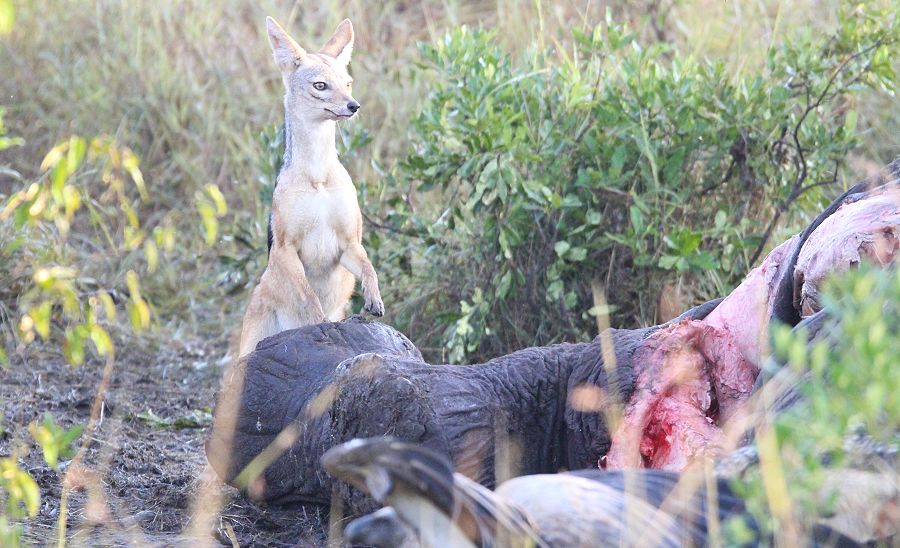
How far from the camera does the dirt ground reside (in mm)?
3752

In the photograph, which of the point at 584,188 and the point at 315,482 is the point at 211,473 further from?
the point at 584,188

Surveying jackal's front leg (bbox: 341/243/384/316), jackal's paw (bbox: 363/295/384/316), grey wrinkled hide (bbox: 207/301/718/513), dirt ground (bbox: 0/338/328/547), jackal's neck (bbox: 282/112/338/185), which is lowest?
dirt ground (bbox: 0/338/328/547)

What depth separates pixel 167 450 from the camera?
482cm

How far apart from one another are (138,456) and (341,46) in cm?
239

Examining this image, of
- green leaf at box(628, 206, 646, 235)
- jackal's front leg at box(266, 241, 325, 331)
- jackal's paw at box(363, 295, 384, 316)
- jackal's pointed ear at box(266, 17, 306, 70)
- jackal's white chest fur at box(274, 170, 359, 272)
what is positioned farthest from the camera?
jackal's pointed ear at box(266, 17, 306, 70)

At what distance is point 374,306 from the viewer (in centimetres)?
523

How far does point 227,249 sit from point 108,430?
259 centimetres

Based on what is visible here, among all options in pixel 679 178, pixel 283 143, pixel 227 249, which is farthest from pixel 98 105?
pixel 679 178

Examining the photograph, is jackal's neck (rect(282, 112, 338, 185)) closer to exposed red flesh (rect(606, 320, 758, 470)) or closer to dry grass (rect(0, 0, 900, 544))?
dry grass (rect(0, 0, 900, 544))

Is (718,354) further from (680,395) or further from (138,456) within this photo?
(138,456)

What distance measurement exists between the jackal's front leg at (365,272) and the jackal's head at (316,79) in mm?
641

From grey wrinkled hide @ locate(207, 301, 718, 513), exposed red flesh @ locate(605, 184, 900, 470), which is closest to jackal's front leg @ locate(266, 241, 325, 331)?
grey wrinkled hide @ locate(207, 301, 718, 513)

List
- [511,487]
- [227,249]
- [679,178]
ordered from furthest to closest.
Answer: [227,249] → [679,178] → [511,487]

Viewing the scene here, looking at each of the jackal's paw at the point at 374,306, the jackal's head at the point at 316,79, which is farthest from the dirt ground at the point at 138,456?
the jackal's head at the point at 316,79
